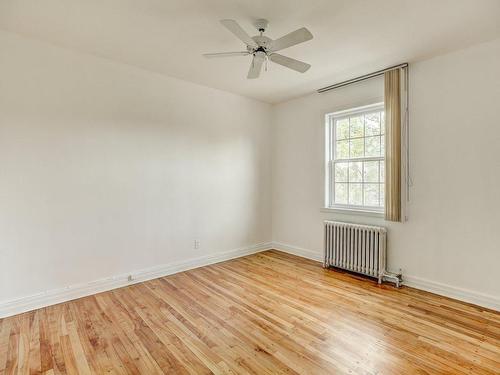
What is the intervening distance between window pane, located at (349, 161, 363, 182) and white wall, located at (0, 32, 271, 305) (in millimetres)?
1817

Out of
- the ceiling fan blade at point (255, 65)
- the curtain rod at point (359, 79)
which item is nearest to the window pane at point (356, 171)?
the curtain rod at point (359, 79)

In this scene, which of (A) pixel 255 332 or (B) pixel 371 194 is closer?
(A) pixel 255 332

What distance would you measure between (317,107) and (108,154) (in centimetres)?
316

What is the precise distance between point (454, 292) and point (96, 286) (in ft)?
13.5

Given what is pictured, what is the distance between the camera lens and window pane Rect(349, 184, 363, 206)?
13.0 feet

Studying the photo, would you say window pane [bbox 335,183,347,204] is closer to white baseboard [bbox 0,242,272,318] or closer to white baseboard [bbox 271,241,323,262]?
white baseboard [bbox 271,241,323,262]

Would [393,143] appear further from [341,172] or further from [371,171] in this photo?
[341,172]

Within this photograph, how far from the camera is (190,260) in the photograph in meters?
4.01

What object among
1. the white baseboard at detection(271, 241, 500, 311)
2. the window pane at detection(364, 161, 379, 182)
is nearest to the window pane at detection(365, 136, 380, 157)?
the window pane at detection(364, 161, 379, 182)

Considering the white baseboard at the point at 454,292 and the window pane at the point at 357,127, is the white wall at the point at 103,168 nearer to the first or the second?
the window pane at the point at 357,127

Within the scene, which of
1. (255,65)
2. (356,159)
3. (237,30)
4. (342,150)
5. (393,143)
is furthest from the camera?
(342,150)

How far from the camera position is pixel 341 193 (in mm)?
4223

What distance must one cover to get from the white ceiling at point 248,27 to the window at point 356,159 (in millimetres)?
→ 778

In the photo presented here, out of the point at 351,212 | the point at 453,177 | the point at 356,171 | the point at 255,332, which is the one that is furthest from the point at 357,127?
the point at 255,332
